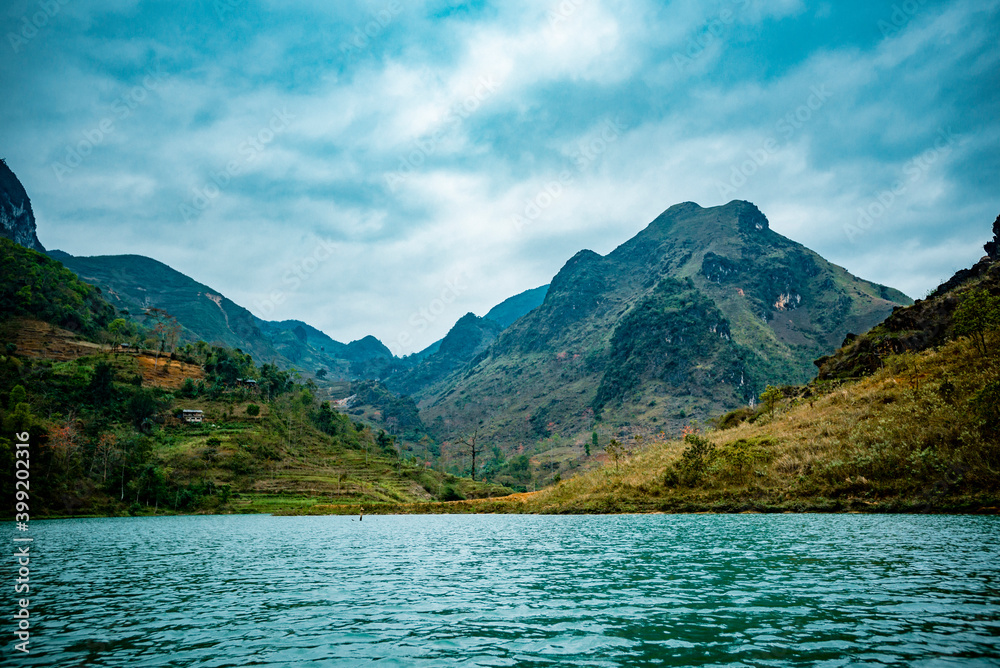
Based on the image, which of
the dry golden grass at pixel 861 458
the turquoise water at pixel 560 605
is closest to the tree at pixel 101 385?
the dry golden grass at pixel 861 458

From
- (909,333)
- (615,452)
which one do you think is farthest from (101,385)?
(909,333)

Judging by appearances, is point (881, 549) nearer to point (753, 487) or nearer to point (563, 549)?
point (563, 549)

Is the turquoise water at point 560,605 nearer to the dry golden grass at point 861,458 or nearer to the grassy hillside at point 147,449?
the dry golden grass at point 861,458

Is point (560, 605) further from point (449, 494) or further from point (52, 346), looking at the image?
point (52, 346)

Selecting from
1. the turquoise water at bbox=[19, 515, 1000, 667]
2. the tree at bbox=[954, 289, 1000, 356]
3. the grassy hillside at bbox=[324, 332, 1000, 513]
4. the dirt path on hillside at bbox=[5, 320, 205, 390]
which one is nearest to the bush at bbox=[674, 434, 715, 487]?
the grassy hillside at bbox=[324, 332, 1000, 513]

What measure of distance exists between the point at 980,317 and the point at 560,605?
206 ft

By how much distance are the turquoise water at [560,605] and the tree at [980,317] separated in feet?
98.2

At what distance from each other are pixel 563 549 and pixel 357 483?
415 feet

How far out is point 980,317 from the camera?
54.7 m

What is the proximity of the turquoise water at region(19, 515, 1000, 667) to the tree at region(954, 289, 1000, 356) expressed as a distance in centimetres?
2994

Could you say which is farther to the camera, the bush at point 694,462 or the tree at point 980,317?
the bush at point 694,462

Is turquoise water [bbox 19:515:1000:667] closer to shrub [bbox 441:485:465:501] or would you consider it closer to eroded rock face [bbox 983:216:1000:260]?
shrub [bbox 441:485:465:501]

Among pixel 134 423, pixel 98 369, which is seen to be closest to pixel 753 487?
pixel 134 423

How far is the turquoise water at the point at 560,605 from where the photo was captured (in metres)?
11.9
